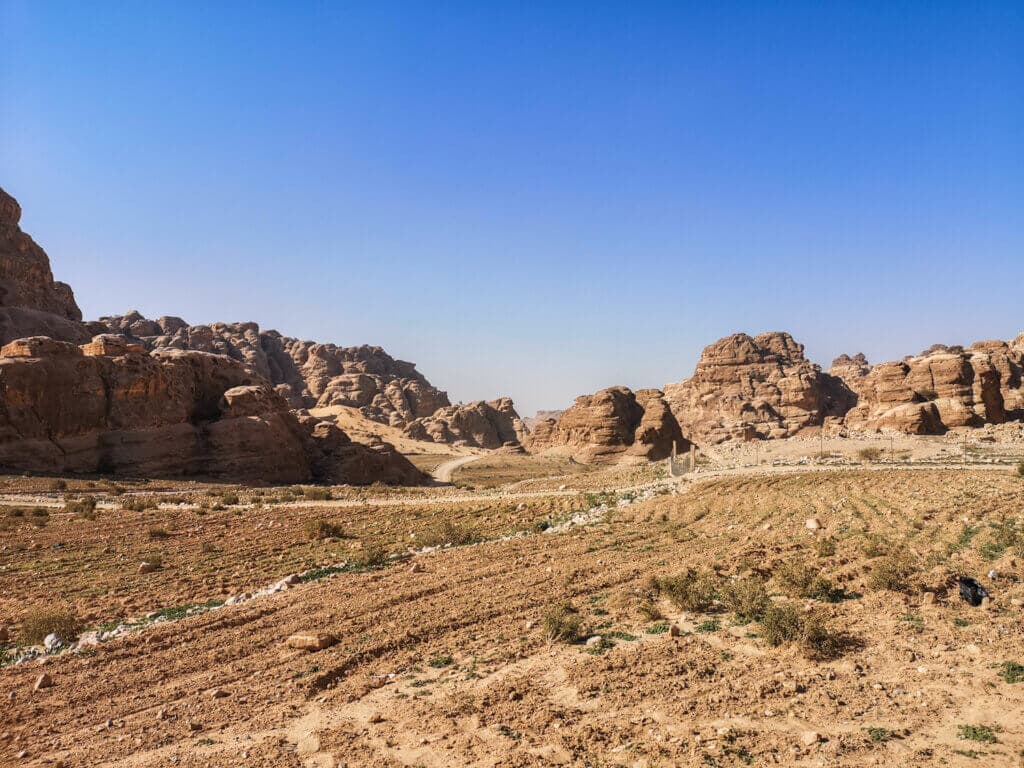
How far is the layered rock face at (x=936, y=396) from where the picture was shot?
55.1m

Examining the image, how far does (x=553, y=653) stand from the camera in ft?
27.7

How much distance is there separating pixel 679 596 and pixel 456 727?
471 cm

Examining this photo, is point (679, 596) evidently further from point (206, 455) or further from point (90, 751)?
point (206, 455)

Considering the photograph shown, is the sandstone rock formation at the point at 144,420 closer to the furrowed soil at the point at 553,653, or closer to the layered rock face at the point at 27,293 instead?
the layered rock face at the point at 27,293

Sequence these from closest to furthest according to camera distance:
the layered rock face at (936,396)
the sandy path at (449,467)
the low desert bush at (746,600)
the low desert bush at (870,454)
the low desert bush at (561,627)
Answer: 1. the low desert bush at (561,627)
2. the low desert bush at (746,600)
3. the low desert bush at (870,454)
4. the layered rock face at (936,396)
5. the sandy path at (449,467)

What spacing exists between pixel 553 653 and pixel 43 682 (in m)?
6.95

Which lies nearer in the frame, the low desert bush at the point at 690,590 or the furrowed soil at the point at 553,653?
the furrowed soil at the point at 553,653

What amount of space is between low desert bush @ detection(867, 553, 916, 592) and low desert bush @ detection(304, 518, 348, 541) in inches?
570

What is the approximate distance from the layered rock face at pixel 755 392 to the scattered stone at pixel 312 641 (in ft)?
257

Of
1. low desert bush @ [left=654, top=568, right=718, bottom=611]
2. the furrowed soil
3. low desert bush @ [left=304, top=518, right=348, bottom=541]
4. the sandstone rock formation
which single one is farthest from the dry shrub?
the sandstone rock formation

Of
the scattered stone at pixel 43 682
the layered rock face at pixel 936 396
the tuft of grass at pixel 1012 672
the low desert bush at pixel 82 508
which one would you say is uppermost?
the layered rock face at pixel 936 396

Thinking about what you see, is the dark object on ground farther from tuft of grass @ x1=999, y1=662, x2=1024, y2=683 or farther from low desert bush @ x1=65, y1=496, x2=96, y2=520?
low desert bush @ x1=65, y1=496, x2=96, y2=520

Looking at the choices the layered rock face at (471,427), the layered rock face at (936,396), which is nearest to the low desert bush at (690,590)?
the layered rock face at (936,396)

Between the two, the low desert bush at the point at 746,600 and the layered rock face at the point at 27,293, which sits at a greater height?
the layered rock face at the point at 27,293
